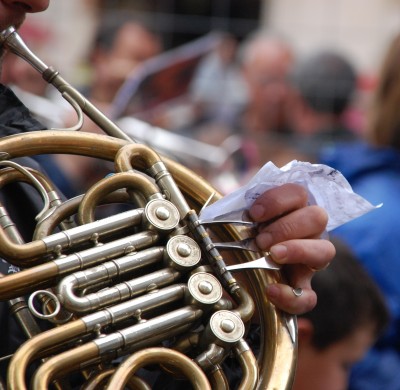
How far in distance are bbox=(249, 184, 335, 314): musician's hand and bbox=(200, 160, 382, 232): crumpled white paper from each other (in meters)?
0.02

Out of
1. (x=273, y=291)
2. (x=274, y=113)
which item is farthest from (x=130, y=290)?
(x=274, y=113)

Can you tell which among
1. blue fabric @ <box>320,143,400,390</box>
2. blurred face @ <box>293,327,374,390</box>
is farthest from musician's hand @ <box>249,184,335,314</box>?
blue fabric @ <box>320,143,400,390</box>

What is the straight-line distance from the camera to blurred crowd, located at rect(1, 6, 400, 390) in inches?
134

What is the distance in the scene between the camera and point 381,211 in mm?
3436

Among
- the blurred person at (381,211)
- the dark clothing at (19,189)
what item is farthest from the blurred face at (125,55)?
the dark clothing at (19,189)

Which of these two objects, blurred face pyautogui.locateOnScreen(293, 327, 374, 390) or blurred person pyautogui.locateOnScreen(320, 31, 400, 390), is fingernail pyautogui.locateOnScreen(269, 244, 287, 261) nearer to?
blurred face pyautogui.locateOnScreen(293, 327, 374, 390)

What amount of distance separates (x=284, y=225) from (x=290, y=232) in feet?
0.06

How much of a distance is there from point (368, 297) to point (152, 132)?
6.06 feet

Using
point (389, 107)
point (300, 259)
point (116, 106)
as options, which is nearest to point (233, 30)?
point (116, 106)

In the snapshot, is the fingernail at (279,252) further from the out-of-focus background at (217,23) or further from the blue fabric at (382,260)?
the out-of-focus background at (217,23)

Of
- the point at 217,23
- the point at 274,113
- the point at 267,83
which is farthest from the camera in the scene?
the point at 217,23

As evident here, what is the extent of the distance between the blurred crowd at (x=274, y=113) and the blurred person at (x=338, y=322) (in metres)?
0.26

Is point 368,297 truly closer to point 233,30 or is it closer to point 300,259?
point 300,259

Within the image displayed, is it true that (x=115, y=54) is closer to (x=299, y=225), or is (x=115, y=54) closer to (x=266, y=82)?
(x=266, y=82)
